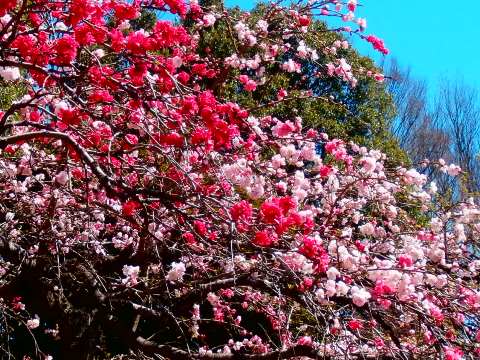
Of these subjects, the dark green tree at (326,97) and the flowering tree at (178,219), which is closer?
the flowering tree at (178,219)

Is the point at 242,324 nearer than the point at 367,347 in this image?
No

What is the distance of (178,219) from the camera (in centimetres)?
335

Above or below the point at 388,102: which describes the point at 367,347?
below

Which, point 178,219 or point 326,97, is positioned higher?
point 326,97

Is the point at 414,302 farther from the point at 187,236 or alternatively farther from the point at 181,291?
the point at 181,291

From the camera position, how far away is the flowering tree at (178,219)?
9.43 ft

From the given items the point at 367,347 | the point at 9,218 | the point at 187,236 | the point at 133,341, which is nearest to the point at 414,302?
the point at 367,347

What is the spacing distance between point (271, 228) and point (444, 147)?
13.1m

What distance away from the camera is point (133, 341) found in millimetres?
4227

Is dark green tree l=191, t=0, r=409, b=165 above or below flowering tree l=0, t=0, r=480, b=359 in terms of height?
above

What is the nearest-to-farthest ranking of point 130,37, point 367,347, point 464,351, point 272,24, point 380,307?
point 130,37, point 464,351, point 380,307, point 367,347, point 272,24

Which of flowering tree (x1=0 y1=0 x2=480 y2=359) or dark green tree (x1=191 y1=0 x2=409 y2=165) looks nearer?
flowering tree (x1=0 y1=0 x2=480 y2=359)

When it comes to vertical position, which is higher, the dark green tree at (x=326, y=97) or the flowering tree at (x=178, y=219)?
the dark green tree at (x=326, y=97)

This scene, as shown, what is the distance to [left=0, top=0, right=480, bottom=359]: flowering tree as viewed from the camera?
2.87 meters
